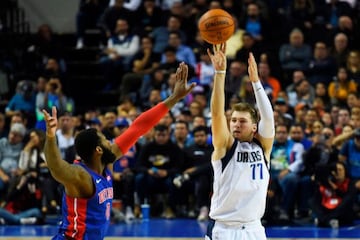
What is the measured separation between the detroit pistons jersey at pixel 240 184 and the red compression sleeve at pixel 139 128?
2.05 ft

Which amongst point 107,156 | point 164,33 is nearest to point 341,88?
point 164,33

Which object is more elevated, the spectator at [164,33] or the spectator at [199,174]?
the spectator at [164,33]

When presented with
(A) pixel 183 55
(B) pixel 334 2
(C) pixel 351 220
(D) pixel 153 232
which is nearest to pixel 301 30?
(B) pixel 334 2

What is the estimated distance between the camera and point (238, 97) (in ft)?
53.0

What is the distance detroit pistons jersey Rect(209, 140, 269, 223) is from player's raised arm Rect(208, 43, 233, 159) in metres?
0.09

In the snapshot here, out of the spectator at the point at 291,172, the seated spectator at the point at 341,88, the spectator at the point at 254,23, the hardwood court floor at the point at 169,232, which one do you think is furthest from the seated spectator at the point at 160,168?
the spectator at the point at 254,23

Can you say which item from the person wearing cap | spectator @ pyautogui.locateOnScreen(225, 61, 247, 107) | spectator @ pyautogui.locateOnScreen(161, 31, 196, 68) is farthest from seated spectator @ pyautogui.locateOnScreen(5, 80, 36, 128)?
spectator @ pyautogui.locateOnScreen(225, 61, 247, 107)

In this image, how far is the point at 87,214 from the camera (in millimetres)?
6703

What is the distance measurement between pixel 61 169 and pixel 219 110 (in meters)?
1.53

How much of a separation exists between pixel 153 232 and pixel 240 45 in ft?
19.9

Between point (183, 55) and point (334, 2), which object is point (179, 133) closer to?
point (183, 55)

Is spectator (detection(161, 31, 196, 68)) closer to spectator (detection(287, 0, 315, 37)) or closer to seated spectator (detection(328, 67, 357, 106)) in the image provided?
spectator (detection(287, 0, 315, 37))

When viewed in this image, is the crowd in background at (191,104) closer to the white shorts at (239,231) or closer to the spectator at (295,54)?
A: the spectator at (295,54)

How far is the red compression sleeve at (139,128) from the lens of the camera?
283 inches
